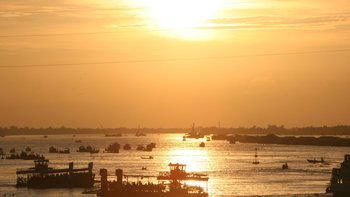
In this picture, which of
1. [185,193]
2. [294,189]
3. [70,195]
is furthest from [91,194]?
[294,189]

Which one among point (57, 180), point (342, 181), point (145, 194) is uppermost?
point (57, 180)

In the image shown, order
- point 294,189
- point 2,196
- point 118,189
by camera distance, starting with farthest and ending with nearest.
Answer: point 294,189, point 2,196, point 118,189

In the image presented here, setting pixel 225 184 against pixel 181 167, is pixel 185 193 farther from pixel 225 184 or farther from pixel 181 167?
pixel 225 184

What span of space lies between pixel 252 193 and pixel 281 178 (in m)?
28.8

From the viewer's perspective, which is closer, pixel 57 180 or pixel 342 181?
pixel 342 181

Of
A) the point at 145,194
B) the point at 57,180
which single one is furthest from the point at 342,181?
the point at 57,180

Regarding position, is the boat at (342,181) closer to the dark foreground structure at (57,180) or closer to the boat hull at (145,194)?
the boat hull at (145,194)

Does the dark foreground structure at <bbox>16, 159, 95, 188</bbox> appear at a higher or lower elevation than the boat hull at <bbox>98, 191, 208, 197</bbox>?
higher

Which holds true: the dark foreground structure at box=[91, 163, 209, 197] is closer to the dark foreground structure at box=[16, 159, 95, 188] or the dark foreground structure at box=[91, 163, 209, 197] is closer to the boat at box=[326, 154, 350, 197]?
the boat at box=[326, 154, 350, 197]

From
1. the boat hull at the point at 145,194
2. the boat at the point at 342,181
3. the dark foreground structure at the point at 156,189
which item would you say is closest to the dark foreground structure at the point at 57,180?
the dark foreground structure at the point at 156,189

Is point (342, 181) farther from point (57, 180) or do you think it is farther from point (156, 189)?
point (57, 180)

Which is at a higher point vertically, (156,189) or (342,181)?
(342,181)

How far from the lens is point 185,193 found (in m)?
78.5

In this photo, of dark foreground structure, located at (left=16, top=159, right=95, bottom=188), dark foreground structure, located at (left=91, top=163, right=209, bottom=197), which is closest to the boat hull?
dark foreground structure, located at (left=91, top=163, right=209, bottom=197)
